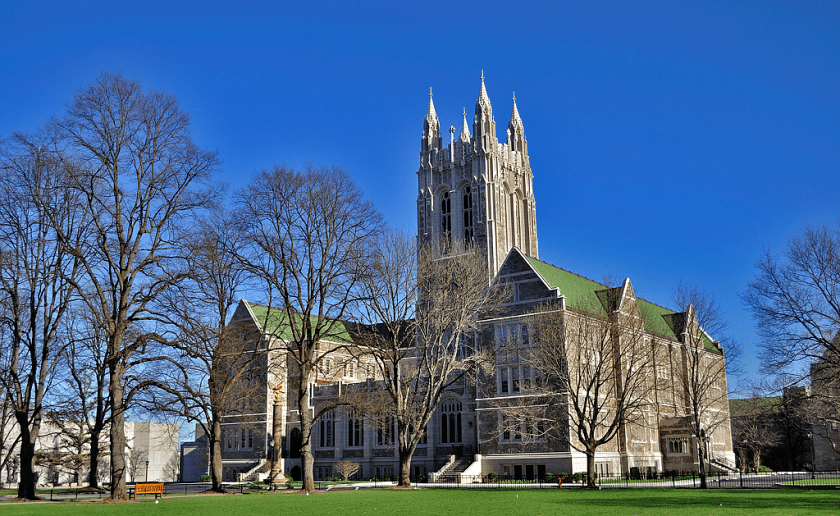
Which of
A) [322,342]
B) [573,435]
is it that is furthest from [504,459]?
[322,342]

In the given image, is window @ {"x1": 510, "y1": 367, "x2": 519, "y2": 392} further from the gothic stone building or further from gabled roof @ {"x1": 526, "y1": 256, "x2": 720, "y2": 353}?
gabled roof @ {"x1": 526, "y1": 256, "x2": 720, "y2": 353}

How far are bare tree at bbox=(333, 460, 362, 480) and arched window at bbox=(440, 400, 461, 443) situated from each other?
779 centimetres

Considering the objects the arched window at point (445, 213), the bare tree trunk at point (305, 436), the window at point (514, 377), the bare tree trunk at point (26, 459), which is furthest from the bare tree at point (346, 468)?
the arched window at point (445, 213)

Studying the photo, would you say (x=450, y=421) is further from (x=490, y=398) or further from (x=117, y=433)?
(x=117, y=433)

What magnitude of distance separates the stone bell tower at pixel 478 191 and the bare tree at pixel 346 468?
3207 cm

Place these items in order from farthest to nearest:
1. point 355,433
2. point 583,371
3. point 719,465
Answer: point 355,433
point 719,465
point 583,371

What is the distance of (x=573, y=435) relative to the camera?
5094cm

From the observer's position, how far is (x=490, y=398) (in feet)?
179

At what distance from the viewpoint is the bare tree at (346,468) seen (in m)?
59.9

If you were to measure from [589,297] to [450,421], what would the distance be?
50.8 ft

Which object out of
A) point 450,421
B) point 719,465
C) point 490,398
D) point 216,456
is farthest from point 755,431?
point 216,456

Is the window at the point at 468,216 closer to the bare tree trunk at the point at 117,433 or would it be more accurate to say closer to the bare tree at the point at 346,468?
the bare tree at the point at 346,468

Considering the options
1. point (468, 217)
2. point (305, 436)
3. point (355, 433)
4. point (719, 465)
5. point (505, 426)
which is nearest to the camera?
point (305, 436)

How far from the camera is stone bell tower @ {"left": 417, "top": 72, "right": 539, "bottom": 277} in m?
90.6
